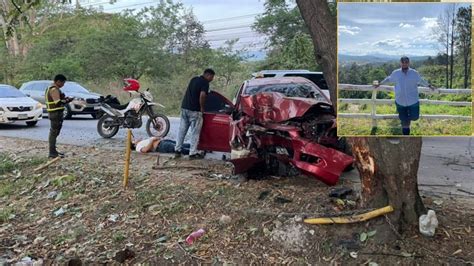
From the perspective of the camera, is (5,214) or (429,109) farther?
(5,214)

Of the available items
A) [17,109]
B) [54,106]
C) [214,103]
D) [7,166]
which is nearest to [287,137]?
[214,103]

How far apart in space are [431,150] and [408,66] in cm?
727

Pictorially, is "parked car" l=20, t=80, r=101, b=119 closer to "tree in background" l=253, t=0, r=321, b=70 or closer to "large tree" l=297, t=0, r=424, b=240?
"tree in background" l=253, t=0, r=321, b=70

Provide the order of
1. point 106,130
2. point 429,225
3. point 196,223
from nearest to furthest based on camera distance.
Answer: point 429,225, point 196,223, point 106,130

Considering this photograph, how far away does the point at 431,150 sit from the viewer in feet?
32.8

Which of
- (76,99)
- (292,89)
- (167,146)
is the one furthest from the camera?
(76,99)

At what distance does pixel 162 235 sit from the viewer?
5582 millimetres

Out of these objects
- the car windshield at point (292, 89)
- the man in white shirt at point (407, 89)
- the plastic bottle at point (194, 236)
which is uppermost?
the man in white shirt at point (407, 89)

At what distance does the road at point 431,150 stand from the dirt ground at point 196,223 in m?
0.91

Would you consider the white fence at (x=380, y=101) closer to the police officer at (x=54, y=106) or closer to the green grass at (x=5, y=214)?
the green grass at (x=5, y=214)

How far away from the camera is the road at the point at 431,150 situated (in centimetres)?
712

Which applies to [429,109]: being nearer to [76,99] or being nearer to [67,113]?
[76,99]

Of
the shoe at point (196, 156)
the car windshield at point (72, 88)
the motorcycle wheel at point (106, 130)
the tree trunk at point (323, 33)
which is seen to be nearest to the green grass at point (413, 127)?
the tree trunk at point (323, 33)

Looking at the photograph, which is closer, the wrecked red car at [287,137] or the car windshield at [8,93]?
the wrecked red car at [287,137]
